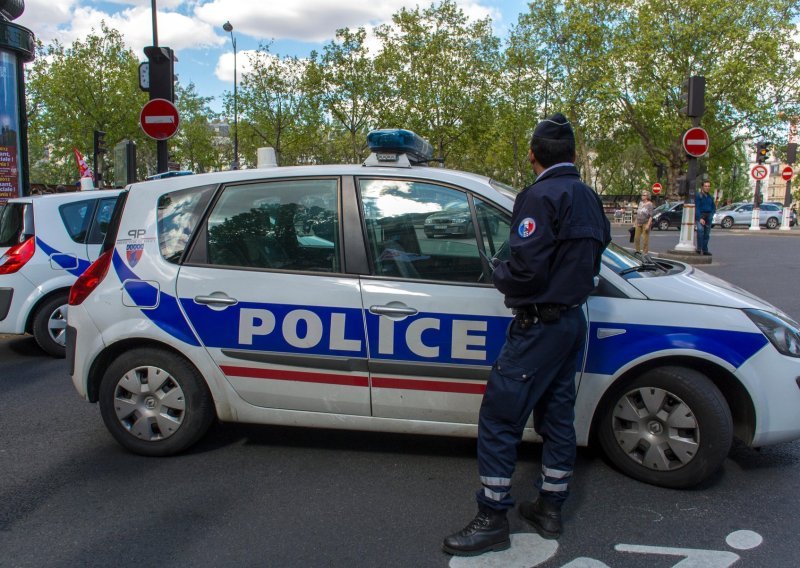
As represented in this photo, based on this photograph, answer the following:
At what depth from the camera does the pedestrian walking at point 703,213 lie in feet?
49.1

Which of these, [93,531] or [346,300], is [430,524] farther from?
[93,531]

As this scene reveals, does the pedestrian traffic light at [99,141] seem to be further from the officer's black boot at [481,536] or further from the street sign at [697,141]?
the officer's black boot at [481,536]

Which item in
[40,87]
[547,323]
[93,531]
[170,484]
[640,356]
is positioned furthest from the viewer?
[40,87]

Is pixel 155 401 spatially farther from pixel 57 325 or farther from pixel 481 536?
pixel 57 325

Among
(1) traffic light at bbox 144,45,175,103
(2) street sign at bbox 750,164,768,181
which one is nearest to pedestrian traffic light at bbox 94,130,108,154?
(1) traffic light at bbox 144,45,175,103

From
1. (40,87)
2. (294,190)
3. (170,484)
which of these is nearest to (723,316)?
(294,190)

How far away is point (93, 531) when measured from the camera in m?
2.94

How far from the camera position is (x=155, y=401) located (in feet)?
12.2

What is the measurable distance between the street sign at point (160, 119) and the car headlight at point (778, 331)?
7740 mm

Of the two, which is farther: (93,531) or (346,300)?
(346,300)

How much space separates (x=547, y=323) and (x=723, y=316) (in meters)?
1.14

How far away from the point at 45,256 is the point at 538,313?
544 cm

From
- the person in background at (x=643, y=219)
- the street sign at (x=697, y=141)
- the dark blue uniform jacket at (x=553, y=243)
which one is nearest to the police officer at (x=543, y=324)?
the dark blue uniform jacket at (x=553, y=243)

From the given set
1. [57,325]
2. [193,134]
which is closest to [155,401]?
[57,325]
